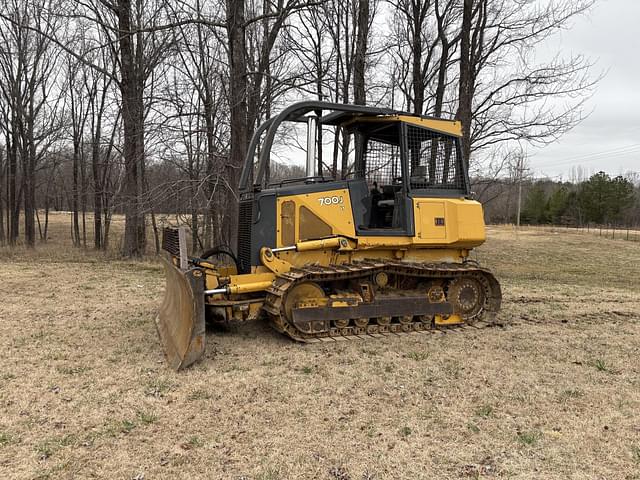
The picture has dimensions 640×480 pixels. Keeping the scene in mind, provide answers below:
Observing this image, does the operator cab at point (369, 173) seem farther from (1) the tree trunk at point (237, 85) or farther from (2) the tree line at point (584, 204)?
(2) the tree line at point (584, 204)

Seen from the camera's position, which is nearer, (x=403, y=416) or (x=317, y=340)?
(x=403, y=416)

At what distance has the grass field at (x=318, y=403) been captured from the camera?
324 cm

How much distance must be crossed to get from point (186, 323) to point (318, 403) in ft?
6.05

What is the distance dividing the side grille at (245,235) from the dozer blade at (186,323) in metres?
→ 0.97

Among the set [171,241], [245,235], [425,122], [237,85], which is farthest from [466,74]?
[171,241]

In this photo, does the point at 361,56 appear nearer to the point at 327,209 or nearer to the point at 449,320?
the point at 327,209

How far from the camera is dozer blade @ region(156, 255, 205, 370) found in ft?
16.3

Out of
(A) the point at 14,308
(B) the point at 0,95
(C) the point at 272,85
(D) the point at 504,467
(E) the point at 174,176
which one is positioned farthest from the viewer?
(B) the point at 0,95

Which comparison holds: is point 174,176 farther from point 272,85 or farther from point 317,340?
point 317,340

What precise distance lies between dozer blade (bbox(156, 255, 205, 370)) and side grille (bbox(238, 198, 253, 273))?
967 mm

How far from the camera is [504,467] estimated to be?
321cm

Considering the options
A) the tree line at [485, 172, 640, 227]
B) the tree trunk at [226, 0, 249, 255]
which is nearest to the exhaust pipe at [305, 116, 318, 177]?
the tree trunk at [226, 0, 249, 255]

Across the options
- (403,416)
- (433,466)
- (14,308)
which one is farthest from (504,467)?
(14,308)

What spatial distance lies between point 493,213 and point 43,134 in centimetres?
5392
